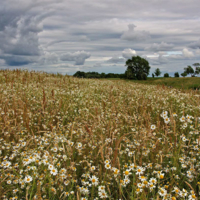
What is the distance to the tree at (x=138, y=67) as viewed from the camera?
55.2 metres

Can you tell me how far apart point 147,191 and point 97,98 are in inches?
249

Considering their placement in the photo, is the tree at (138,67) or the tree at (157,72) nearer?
the tree at (138,67)

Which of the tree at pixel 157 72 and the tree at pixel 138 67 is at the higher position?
the tree at pixel 157 72

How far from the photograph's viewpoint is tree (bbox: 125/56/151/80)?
181 ft

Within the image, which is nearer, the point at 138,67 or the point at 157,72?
the point at 138,67

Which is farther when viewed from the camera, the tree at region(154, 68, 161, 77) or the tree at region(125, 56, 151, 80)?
the tree at region(154, 68, 161, 77)

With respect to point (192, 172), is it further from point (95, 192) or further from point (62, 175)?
point (62, 175)

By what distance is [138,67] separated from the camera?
184 ft

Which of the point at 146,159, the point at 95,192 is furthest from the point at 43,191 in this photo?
the point at 146,159

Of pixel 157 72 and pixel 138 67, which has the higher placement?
pixel 157 72

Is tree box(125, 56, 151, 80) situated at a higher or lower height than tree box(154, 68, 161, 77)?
lower

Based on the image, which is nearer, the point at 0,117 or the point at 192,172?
the point at 192,172

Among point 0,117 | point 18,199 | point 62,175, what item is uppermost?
point 0,117

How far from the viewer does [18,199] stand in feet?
10.3
